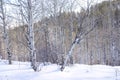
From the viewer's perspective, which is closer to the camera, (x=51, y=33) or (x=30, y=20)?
(x=30, y=20)

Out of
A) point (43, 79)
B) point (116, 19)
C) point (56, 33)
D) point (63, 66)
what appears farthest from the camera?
point (116, 19)

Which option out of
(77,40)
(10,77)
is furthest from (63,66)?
(10,77)

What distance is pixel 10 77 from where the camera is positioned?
868 cm

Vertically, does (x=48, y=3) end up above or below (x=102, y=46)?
above

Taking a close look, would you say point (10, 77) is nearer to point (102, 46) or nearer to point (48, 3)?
point (48, 3)

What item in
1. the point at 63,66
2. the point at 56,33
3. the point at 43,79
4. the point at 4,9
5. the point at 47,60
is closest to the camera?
the point at 43,79

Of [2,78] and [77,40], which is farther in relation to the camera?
[77,40]

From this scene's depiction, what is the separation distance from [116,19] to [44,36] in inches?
1030

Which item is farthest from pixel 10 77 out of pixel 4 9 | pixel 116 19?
pixel 116 19

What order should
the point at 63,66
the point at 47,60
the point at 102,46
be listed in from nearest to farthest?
1. the point at 63,66
2. the point at 47,60
3. the point at 102,46

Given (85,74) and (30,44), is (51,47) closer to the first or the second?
(30,44)

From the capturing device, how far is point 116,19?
39594 mm

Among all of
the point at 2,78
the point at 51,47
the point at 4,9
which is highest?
the point at 4,9

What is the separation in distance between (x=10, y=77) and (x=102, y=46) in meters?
26.8
